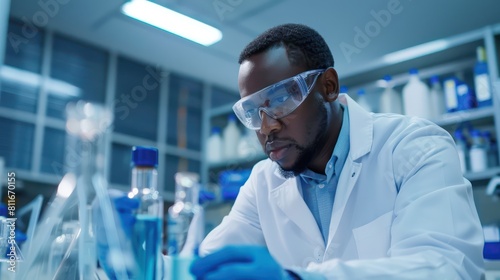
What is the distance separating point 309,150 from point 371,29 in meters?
2.49

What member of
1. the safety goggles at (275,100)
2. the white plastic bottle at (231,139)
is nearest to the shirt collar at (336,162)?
the safety goggles at (275,100)

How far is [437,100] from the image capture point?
8.41 feet

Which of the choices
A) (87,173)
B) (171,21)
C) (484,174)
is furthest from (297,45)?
(171,21)

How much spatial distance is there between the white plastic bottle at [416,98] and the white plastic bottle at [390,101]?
90 mm

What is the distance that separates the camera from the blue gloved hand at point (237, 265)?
0.54 meters

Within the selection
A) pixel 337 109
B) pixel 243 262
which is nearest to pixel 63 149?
pixel 337 109

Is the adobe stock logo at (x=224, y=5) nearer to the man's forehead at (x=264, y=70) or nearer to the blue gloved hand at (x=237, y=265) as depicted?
the man's forehead at (x=264, y=70)

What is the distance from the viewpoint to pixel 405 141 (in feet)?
3.50

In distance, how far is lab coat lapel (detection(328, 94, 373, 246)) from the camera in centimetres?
113

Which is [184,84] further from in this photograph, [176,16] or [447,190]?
[447,190]

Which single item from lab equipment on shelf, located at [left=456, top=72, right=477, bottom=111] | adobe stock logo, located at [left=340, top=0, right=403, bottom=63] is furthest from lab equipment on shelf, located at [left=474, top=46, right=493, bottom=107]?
adobe stock logo, located at [left=340, top=0, right=403, bottom=63]

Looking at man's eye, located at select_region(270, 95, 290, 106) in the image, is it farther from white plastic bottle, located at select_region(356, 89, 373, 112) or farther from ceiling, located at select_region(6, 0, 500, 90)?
ceiling, located at select_region(6, 0, 500, 90)

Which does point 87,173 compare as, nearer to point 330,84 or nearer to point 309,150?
point 309,150

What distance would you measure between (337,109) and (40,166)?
9.14ft
